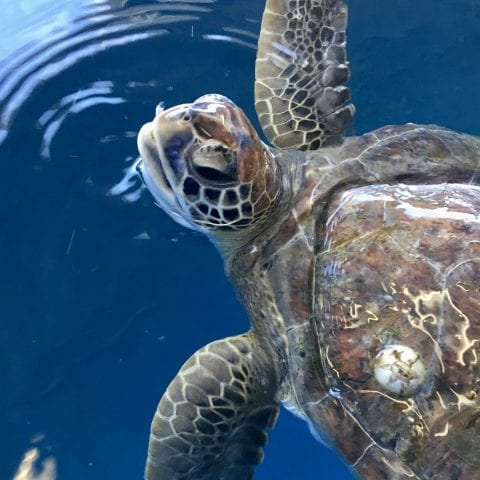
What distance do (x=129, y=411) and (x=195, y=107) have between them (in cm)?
179

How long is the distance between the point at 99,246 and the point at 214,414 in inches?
55.6

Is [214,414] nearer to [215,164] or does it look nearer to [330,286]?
[330,286]

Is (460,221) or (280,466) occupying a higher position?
(460,221)

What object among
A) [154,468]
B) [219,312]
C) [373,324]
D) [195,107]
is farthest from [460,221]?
[219,312]

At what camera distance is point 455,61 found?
12.8 feet

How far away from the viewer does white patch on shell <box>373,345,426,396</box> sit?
62.1 inches

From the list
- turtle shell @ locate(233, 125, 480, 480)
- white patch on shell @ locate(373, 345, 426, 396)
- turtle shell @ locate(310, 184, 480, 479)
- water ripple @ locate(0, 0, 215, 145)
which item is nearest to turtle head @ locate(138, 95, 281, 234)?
→ turtle shell @ locate(233, 125, 480, 480)

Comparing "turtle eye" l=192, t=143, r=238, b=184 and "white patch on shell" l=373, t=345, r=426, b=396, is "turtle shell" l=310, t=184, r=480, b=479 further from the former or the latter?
"turtle eye" l=192, t=143, r=238, b=184

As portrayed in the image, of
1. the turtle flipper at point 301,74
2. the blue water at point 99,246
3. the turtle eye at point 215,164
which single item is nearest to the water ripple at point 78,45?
the blue water at point 99,246

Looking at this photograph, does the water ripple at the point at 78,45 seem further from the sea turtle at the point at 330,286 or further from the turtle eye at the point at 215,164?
the turtle eye at the point at 215,164

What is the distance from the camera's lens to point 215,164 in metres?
1.96

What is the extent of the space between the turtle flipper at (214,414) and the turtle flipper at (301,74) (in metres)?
1.02

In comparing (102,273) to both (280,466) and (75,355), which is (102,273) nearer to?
(75,355)

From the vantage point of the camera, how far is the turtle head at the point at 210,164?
77.1 inches
